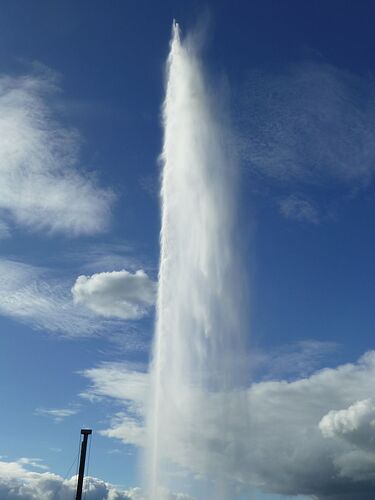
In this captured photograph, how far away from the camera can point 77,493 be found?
94.8 meters

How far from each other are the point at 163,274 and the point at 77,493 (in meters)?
28.1

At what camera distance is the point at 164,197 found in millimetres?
100750

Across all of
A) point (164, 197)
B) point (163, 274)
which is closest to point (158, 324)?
point (163, 274)

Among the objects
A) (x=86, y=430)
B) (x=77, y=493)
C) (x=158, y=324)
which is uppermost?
(x=158, y=324)

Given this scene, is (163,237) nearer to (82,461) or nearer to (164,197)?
(164,197)

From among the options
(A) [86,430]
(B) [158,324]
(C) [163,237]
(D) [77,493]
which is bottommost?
(D) [77,493]

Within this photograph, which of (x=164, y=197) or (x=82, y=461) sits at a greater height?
(x=164, y=197)

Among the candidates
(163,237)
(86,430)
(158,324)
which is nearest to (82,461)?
(86,430)

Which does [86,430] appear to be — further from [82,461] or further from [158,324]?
[158,324]

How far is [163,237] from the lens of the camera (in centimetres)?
9981

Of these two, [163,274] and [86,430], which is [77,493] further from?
[163,274]

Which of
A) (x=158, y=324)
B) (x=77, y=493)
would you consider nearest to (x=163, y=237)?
(x=158, y=324)

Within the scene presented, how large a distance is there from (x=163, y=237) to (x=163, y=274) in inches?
185

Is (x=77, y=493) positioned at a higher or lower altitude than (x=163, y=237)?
lower
